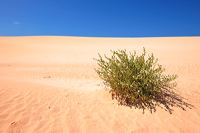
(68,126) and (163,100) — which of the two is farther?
(163,100)

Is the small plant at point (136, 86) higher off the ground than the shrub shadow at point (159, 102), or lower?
higher

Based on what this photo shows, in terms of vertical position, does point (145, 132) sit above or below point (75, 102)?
below

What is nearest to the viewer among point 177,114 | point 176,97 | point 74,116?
point 74,116

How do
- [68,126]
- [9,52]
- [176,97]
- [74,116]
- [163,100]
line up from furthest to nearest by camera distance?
[9,52] → [176,97] → [163,100] → [74,116] → [68,126]

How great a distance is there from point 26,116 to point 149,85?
373 centimetres

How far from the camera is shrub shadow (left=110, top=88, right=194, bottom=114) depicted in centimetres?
724

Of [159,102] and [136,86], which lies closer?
[136,86]

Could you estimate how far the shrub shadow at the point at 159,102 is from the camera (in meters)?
7.24

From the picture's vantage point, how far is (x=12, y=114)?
6238mm

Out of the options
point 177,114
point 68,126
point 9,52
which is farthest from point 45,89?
point 9,52

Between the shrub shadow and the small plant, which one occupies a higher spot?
the small plant

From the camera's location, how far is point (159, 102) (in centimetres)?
755

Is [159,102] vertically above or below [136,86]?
below

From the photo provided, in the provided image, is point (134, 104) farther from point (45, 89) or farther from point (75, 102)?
point (45, 89)
